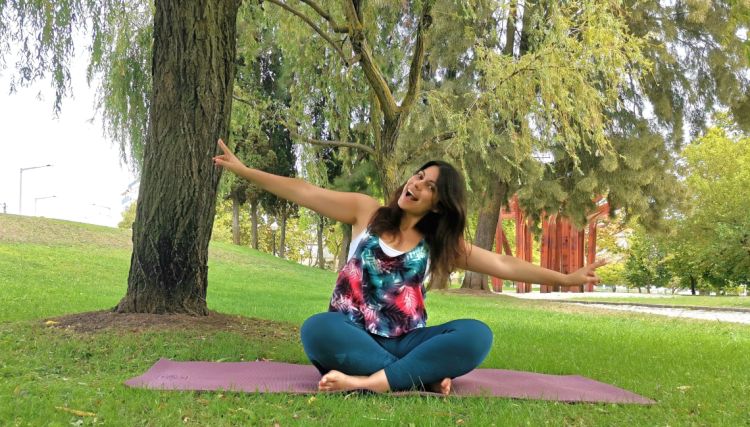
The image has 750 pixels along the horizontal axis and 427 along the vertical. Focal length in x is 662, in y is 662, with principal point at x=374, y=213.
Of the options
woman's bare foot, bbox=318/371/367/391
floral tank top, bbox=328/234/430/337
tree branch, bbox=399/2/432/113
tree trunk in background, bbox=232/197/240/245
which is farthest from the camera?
tree trunk in background, bbox=232/197/240/245

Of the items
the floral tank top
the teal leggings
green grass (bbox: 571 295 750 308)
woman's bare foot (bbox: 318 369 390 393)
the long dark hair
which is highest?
the long dark hair

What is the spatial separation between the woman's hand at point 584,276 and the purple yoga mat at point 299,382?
583mm

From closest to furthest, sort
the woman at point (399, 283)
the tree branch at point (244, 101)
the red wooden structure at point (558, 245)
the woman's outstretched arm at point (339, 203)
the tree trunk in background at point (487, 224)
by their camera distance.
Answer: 1. the woman at point (399, 283)
2. the woman's outstretched arm at point (339, 203)
3. the tree branch at point (244, 101)
4. the tree trunk in background at point (487, 224)
5. the red wooden structure at point (558, 245)

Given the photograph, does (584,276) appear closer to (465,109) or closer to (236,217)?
(465,109)

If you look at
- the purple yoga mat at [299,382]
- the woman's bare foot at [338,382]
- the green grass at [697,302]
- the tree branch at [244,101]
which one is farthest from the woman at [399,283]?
the green grass at [697,302]

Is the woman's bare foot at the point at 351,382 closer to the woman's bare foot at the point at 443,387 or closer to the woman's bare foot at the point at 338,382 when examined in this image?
the woman's bare foot at the point at 338,382

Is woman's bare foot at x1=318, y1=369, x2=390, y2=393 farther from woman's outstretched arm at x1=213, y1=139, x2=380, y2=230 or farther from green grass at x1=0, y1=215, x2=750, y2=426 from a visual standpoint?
woman's outstretched arm at x1=213, y1=139, x2=380, y2=230

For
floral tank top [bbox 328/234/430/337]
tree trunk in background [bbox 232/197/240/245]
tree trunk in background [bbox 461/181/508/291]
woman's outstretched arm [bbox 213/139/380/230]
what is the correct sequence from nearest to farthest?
floral tank top [bbox 328/234/430/337], woman's outstretched arm [bbox 213/139/380/230], tree trunk in background [bbox 461/181/508/291], tree trunk in background [bbox 232/197/240/245]

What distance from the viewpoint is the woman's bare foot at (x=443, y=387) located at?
3.29 m

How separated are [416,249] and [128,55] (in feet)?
16.5

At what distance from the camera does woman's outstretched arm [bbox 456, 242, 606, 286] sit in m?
3.58

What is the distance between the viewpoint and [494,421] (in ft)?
9.07

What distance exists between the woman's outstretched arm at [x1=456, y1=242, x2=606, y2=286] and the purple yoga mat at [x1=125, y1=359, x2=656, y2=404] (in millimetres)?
587

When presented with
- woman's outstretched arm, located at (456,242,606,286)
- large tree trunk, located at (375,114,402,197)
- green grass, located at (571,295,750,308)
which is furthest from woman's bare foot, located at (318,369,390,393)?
green grass, located at (571,295,750,308)
